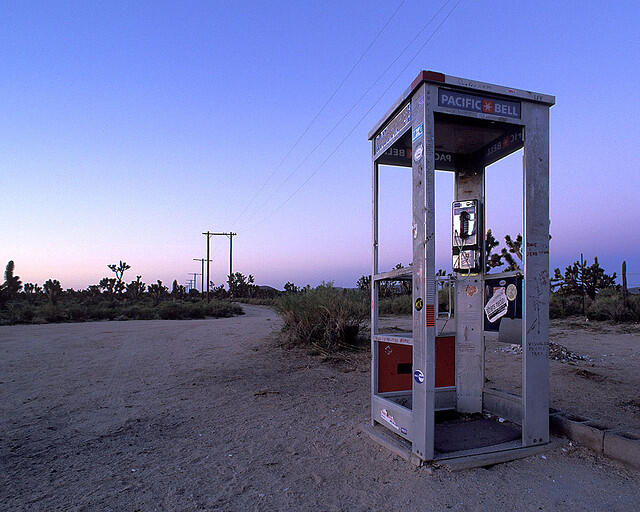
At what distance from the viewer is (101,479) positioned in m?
3.53

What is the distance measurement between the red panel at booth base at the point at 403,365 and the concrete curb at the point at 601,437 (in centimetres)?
113

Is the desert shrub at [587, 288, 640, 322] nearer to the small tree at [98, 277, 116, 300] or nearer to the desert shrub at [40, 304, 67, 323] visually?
the desert shrub at [40, 304, 67, 323]

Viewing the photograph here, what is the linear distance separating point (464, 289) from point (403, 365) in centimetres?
112

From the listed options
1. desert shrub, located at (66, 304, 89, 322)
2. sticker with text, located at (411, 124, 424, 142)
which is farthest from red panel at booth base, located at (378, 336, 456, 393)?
desert shrub, located at (66, 304, 89, 322)

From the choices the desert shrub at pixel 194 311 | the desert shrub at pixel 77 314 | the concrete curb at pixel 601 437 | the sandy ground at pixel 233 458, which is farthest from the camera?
the desert shrub at pixel 194 311

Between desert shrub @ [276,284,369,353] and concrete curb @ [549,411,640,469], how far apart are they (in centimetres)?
567

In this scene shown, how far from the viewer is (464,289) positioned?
522cm

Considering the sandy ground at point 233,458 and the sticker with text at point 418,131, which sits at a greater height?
the sticker with text at point 418,131

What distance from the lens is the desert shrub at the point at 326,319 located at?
997 cm

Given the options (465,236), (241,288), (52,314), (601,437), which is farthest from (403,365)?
(241,288)

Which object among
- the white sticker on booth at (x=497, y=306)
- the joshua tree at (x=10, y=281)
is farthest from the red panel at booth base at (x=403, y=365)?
the joshua tree at (x=10, y=281)

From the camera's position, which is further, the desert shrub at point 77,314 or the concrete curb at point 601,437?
the desert shrub at point 77,314

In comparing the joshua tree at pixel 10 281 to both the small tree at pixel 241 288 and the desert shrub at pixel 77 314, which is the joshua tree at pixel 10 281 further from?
the small tree at pixel 241 288

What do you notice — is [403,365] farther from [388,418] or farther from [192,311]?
[192,311]
